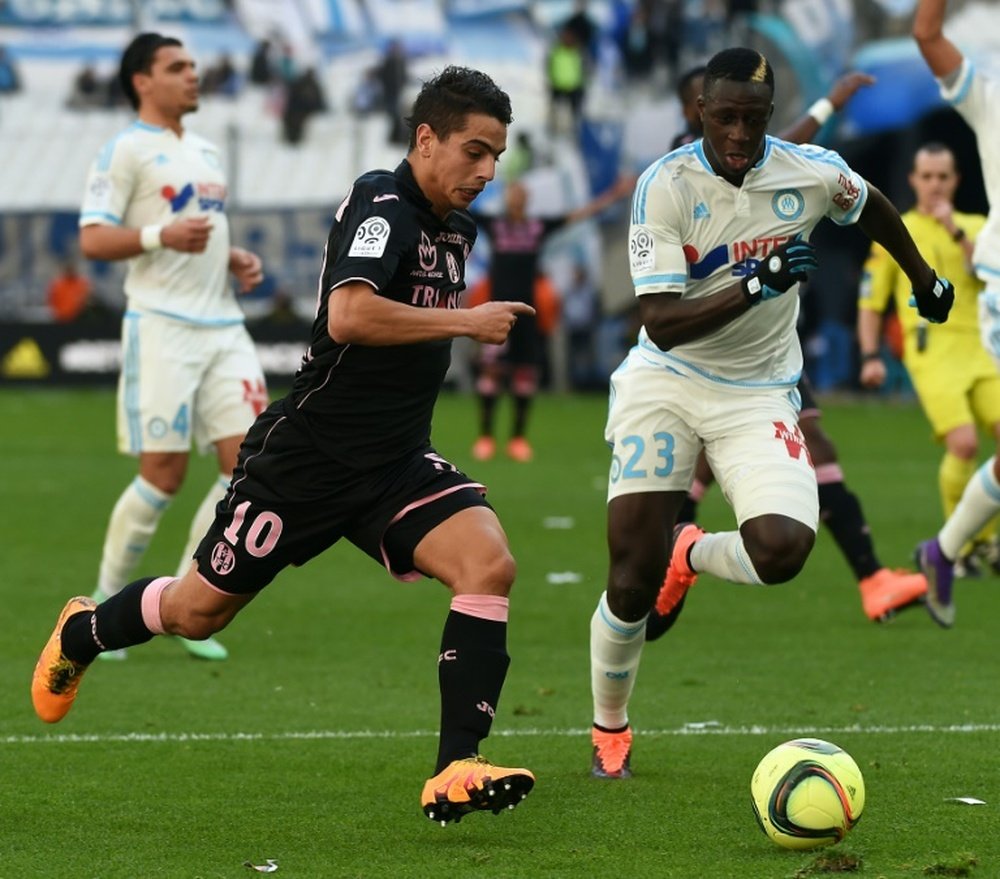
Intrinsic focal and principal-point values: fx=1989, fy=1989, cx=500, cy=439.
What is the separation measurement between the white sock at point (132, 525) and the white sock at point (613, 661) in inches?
116

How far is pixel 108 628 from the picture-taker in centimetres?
615

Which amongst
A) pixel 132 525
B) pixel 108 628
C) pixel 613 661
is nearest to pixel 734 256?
pixel 613 661

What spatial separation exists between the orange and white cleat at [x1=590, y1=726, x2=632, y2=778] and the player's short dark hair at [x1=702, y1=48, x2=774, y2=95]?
2058 millimetres

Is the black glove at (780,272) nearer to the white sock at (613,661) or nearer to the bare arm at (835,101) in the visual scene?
the white sock at (613,661)

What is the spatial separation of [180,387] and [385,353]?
320cm

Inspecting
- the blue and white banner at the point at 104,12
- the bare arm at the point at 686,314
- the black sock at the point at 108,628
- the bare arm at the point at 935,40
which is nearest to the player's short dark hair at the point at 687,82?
the bare arm at the point at 935,40

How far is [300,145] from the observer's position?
35000mm

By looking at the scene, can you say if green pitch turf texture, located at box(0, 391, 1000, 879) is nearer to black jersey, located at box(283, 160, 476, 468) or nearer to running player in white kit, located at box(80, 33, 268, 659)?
running player in white kit, located at box(80, 33, 268, 659)

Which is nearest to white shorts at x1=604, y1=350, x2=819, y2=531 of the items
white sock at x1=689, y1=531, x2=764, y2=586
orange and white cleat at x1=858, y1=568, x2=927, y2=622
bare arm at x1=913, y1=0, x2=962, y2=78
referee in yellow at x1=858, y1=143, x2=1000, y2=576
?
white sock at x1=689, y1=531, x2=764, y2=586

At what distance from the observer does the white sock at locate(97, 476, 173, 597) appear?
876 centimetres

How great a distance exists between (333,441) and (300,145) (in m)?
29.8

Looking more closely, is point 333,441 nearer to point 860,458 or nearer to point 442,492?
point 442,492

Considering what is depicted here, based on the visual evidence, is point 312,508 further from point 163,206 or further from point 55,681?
point 163,206

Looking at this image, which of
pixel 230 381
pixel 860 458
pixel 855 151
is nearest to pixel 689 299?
pixel 230 381
